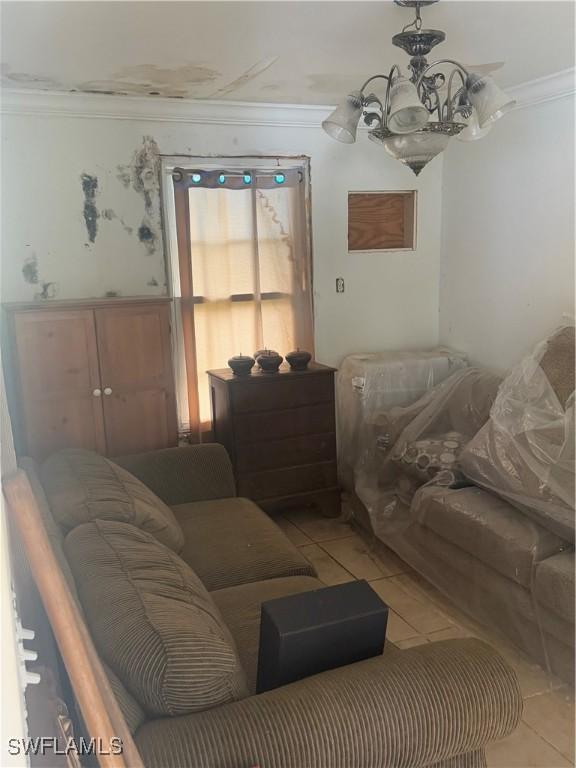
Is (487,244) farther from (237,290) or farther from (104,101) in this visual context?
(104,101)

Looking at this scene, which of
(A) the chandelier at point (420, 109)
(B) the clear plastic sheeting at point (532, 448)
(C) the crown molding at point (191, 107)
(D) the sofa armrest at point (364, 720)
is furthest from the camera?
(C) the crown molding at point (191, 107)

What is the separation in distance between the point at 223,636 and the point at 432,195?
11.3 ft

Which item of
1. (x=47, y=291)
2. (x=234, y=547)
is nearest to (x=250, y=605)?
(x=234, y=547)

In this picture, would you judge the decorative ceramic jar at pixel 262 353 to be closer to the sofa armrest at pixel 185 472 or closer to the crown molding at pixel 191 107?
the sofa armrest at pixel 185 472

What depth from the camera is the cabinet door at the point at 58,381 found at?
3.17 metres

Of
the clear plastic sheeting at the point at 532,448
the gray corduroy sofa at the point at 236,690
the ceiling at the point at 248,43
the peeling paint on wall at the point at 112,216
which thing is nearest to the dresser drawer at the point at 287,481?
the clear plastic sheeting at the point at 532,448

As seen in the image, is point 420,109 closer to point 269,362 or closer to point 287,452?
point 269,362

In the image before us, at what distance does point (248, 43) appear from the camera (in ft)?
8.43

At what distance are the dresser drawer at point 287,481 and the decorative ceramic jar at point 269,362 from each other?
570mm

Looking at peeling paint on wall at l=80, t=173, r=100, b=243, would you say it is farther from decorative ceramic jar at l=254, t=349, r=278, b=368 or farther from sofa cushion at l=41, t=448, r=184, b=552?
sofa cushion at l=41, t=448, r=184, b=552

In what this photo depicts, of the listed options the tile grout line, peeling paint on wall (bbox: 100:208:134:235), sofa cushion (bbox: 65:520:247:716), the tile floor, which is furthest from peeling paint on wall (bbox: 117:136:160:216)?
the tile grout line

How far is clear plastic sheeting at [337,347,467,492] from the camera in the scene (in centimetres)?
395

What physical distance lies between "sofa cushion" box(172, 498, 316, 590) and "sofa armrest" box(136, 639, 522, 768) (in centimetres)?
95

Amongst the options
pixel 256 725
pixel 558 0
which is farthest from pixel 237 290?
pixel 256 725
